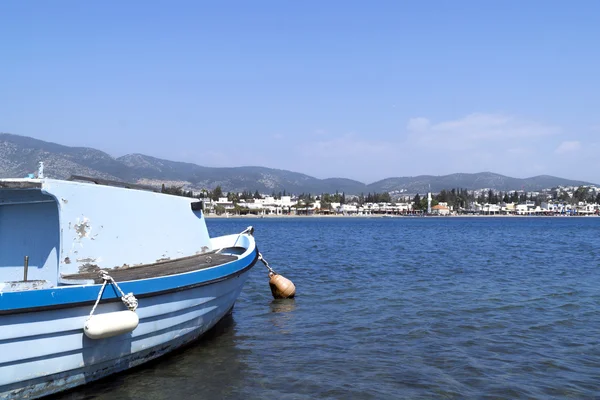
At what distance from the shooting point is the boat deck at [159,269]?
9.62m

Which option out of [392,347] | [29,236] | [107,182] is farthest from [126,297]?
[392,347]

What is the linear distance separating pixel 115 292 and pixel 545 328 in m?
10.6

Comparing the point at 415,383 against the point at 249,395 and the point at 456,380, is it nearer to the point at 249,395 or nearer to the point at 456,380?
the point at 456,380

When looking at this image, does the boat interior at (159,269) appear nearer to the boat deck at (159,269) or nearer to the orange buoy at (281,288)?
Answer: the boat deck at (159,269)

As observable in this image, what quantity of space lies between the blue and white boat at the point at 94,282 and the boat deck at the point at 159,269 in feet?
0.07

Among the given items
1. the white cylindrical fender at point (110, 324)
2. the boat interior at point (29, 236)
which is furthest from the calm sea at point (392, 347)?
the boat interior at point (29, 236)

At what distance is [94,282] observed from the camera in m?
8.91

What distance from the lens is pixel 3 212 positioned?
10.5 metres

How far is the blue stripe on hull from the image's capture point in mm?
7566

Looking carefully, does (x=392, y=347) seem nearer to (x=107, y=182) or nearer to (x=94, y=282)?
(x=94, y=282)

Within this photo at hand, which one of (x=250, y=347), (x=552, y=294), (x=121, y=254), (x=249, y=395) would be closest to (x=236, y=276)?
(x=250, y=347)

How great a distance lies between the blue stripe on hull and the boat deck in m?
0.58

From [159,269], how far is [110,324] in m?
2.90

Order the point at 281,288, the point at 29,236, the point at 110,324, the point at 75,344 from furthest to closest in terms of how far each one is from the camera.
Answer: the point at 281,288 < the point at 29,236 < the point at 110,324 < the point at 75,344
